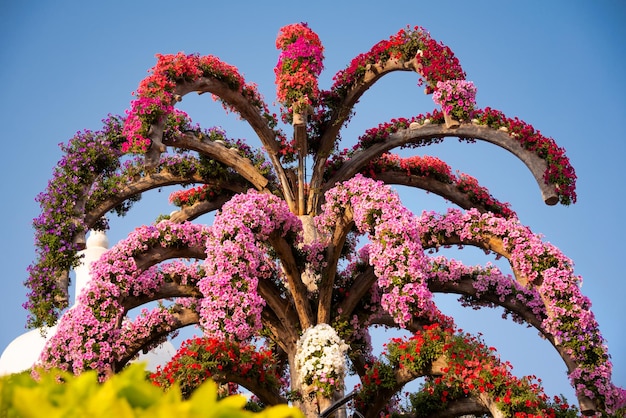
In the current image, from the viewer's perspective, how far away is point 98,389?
4.72 ft

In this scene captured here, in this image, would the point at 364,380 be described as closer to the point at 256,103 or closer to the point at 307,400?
the point at 307,400

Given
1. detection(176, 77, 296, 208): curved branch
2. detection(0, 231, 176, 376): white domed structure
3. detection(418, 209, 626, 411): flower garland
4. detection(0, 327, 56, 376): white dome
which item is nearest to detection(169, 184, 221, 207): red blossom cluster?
detection(176, 77, 296, 208): curved branch

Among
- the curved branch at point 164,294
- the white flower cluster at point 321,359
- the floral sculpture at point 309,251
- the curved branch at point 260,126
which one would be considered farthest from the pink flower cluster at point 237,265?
the curved branch at point 260,126

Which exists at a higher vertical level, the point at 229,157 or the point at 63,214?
the point at 229,157

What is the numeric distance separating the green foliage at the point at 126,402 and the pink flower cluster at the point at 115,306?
9851 mm

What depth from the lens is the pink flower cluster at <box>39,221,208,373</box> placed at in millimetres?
10875

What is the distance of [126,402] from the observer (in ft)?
4.33

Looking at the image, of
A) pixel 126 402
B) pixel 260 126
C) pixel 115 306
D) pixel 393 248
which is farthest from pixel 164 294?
pixel 126 402

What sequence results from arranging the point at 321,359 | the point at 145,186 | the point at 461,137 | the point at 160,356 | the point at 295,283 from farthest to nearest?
the point at 160,356 < the point at 145,186 < the point at 461,137 < the point at 295,283 < the point at 321,359

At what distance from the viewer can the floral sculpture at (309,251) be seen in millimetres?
10633

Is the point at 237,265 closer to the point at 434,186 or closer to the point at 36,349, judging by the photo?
the point at 434,186

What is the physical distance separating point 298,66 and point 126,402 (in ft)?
38.8

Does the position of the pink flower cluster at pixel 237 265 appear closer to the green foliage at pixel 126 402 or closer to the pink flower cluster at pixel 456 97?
the pink flower cluster at pixel 456 97

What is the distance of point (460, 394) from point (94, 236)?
17.5m
